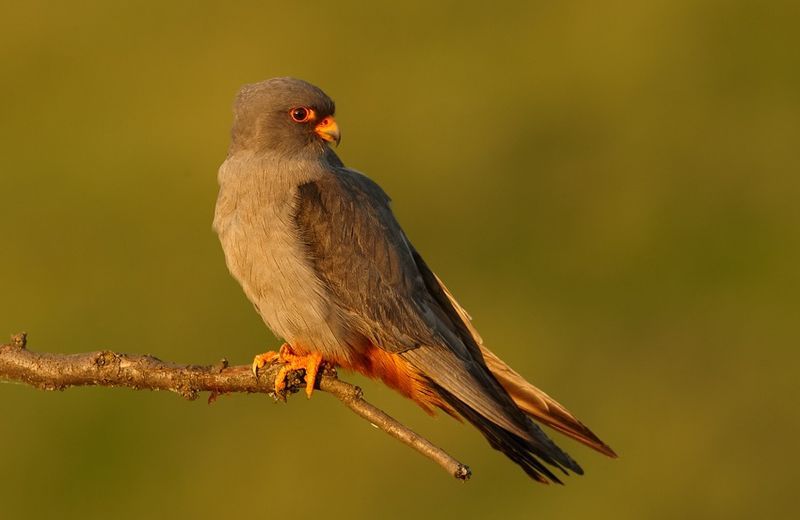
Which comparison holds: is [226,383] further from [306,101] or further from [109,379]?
[306,101]

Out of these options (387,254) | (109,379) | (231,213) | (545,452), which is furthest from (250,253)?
(545,452)

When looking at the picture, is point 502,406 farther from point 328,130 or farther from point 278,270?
point 328,130

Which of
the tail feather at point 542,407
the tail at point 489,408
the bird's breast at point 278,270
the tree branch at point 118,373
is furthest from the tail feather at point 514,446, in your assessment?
the tree branch at point 118,373

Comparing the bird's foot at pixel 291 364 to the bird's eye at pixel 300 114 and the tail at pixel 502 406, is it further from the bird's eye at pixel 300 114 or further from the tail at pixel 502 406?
the bird's eye at pixel 300 114

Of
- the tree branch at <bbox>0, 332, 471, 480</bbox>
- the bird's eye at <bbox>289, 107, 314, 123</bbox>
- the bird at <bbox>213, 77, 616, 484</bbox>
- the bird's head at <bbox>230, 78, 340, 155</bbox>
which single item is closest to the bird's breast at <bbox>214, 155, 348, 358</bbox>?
the bird at <bbox>213, 77, 616, 484</bbox>

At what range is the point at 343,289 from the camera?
4754 millimetres

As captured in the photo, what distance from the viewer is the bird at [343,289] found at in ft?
14.9

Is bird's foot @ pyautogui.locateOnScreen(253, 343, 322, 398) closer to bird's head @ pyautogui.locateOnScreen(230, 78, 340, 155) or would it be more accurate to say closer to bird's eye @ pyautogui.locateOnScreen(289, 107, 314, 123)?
bird's head @ pyautogui.locateOnScreen(230, 78, 340, 155)

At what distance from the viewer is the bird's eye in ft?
16.5

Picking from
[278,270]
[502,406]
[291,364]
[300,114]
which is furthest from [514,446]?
[300,114]

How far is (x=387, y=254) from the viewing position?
4.80m

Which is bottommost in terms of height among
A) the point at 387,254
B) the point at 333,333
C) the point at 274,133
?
the point at 333,333

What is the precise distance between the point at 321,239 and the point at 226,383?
0.94 m

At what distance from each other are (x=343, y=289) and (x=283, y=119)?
0.82 m
